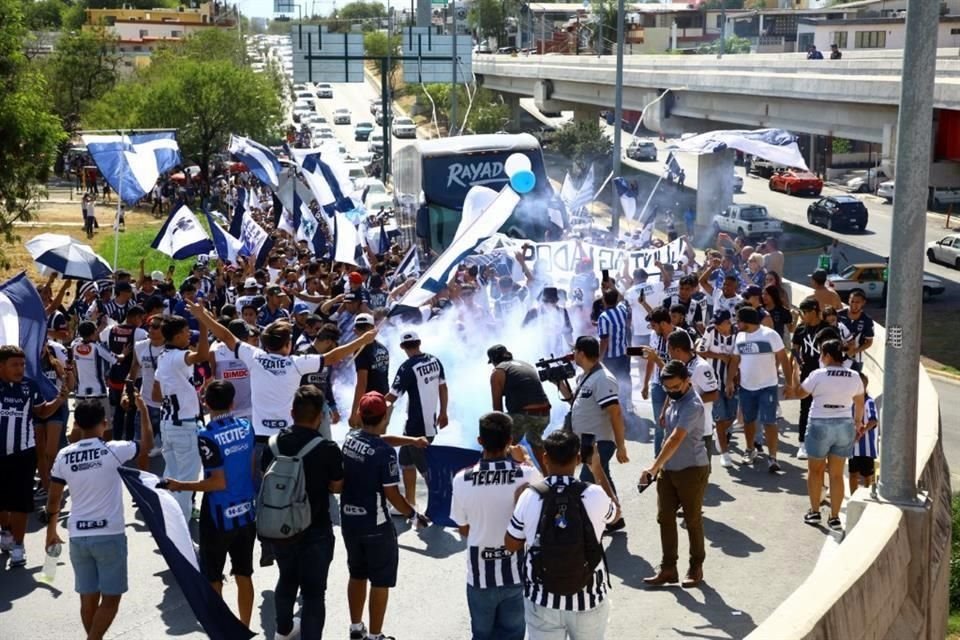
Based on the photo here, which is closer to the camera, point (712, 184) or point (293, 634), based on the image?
point (293, 634)

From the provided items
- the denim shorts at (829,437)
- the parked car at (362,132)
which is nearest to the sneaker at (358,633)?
the denim shorts at (829,437)

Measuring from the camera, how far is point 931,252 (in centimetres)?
3891

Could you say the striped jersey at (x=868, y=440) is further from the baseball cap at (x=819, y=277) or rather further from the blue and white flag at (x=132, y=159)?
the blue and white flag at (x=132, y=159)

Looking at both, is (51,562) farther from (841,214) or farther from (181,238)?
(841,214)

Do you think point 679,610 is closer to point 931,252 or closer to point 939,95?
point 939,95

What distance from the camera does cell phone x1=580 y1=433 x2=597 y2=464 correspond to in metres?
8.62

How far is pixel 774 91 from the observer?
126 feet

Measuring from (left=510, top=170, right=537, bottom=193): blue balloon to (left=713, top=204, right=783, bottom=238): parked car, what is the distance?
17.6 meters

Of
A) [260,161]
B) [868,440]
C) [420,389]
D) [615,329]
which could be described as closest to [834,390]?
[868,440]

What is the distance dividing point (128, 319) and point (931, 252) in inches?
1254

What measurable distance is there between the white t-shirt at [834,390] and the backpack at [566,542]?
13.6ft

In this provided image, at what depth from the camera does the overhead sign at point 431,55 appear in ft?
145

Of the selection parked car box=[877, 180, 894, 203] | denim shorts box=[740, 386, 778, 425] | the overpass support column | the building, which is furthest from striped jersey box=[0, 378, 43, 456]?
the building

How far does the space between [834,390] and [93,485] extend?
17.9 feet
